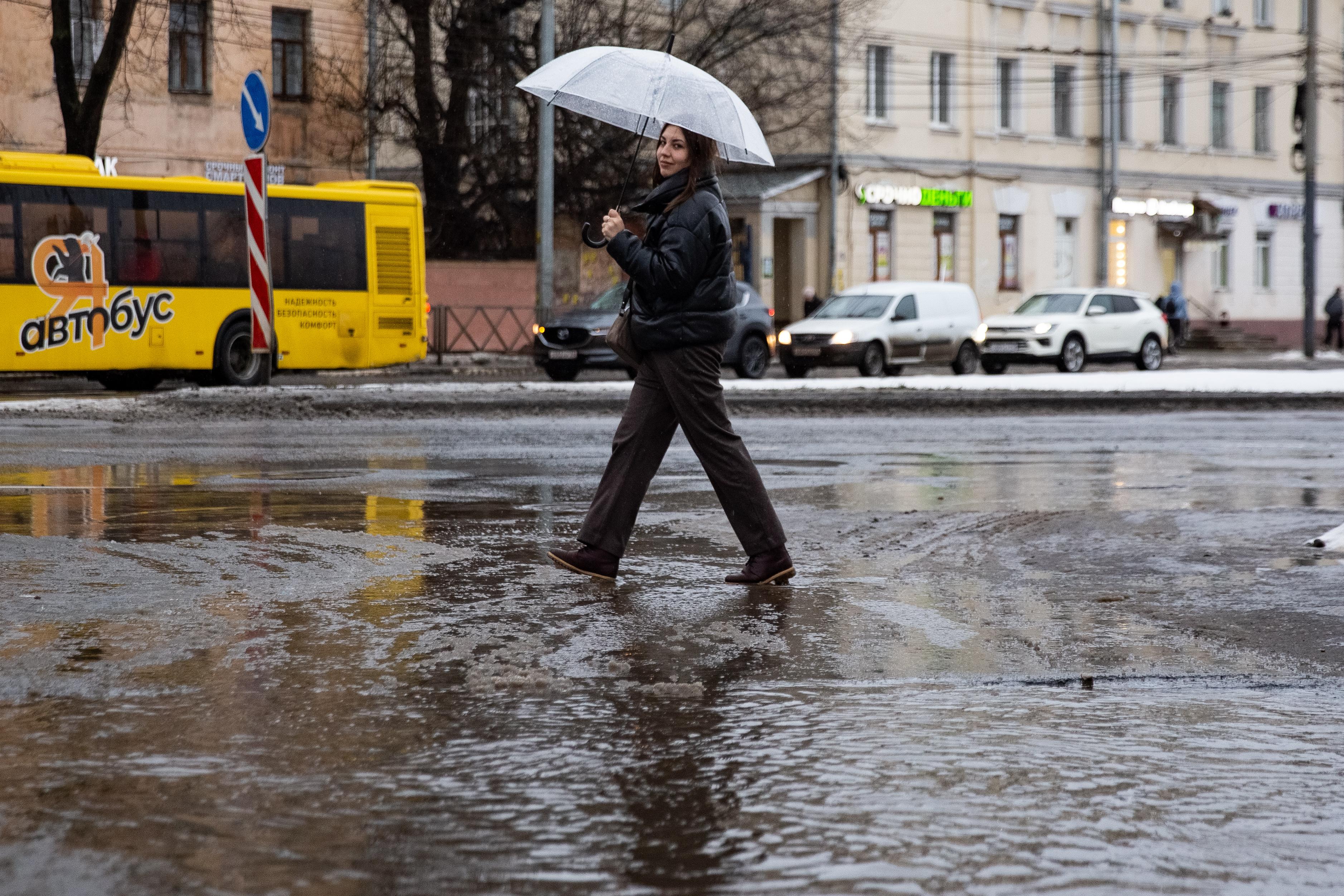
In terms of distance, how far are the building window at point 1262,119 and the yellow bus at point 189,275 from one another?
34233mm

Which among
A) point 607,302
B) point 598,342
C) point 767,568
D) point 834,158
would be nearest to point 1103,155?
point 834,158

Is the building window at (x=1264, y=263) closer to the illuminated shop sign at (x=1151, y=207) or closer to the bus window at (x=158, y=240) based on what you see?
the illuminated shop sign at (x=1151, y=207)

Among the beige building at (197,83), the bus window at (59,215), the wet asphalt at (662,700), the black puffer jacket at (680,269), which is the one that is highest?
the beige building at (197,83)

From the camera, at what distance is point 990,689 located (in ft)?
17.3

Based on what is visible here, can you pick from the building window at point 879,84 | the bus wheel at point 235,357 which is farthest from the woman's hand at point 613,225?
the building window at point 879,84

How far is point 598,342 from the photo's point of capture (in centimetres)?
2850

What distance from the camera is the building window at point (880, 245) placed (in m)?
45.5

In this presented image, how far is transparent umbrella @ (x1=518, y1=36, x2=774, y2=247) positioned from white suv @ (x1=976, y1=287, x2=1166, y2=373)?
2648 cm

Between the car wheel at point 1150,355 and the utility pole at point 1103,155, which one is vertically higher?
the utility pole at point 1103,155

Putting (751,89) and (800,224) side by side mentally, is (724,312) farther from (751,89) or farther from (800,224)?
(800,224)

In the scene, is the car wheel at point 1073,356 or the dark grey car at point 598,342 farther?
the car wheel at point 1073,356

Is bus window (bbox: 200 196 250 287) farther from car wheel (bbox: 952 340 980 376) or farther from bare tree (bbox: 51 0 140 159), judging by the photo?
car wheel (bbox: 952 340 980 376)

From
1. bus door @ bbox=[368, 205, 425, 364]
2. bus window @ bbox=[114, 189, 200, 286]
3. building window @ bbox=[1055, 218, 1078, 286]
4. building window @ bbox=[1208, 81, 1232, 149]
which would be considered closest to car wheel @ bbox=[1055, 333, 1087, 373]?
bus door @ bbox=[368, 205, 425, 364]

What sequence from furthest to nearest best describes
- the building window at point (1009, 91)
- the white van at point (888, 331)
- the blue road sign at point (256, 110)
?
the building window at point (1009, 91), the white van at point (888, 331), the blue road sign at point (256, 110)
